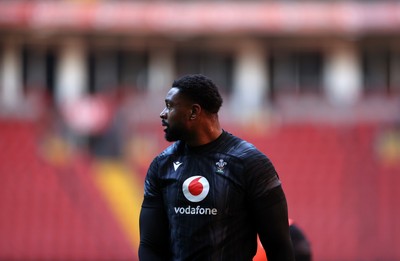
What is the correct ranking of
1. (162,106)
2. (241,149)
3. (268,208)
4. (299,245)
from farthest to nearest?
(162,106) < (299,245) < (241,149) < (268,208)

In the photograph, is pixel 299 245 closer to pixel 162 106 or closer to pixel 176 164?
pixel 176 164

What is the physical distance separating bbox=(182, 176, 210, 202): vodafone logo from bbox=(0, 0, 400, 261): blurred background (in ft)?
31.5

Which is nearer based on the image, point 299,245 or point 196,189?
point 196,189

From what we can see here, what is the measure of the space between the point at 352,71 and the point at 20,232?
8.99 m

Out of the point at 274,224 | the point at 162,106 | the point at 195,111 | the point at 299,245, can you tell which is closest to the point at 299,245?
the point at 299,245

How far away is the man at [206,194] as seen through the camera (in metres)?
3.02

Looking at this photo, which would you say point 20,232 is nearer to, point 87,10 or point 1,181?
point 1,181

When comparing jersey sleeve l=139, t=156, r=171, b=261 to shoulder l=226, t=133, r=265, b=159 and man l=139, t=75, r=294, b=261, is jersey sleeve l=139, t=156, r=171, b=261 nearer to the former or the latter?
man l=139, t=75, r=294, b=261

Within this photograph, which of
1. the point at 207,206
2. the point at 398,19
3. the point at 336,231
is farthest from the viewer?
the point at 398,19

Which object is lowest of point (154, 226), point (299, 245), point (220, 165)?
point (299, 245)

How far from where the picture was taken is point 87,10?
17750mm

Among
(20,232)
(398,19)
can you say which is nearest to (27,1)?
(20,232)

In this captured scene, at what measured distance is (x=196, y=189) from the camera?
3047mm

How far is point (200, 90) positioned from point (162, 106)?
10.9 meters
